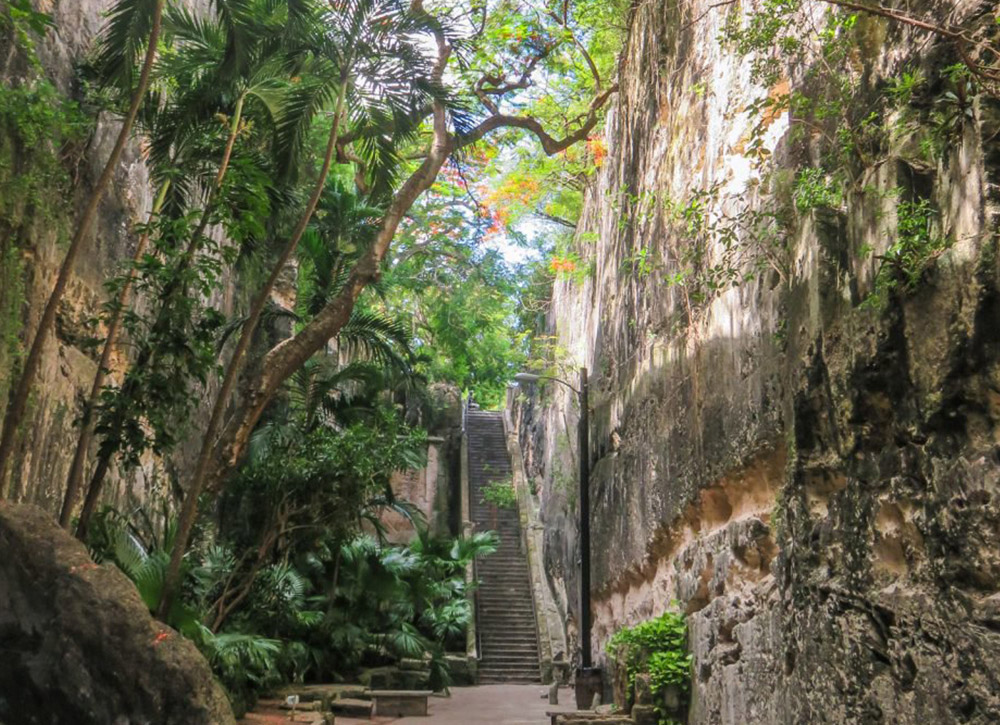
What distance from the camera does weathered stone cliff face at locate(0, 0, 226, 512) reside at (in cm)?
808

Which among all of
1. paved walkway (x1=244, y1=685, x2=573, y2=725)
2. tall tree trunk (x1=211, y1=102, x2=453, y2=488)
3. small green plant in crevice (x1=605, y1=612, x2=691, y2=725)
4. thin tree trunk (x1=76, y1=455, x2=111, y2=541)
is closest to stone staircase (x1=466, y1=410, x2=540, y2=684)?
paved walkway (x1=244, y1=685, x2=573, y2=725)

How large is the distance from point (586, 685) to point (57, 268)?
8.26 metres

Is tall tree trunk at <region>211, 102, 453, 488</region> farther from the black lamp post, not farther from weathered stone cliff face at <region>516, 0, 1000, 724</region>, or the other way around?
the black lamp post

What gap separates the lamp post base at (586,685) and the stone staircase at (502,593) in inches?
243

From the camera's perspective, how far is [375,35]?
936 cm

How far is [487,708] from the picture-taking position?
1363 centimetres

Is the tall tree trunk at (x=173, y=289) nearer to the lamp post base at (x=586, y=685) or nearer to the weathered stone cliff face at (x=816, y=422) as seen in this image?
the weathered stone cliff face at (x=816, y=422)

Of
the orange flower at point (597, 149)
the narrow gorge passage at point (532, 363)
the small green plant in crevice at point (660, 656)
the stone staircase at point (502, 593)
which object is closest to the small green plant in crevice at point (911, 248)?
the narrow gorge passage at point (532, 363)

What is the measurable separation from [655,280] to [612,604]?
4.86 meters

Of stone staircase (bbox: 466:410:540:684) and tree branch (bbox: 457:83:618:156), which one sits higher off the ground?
tree branch (bbox: 457:83:618:156)

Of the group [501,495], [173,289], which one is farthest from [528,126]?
[501,495]

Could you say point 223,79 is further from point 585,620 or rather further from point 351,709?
point 585,620

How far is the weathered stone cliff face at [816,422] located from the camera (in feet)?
12.9

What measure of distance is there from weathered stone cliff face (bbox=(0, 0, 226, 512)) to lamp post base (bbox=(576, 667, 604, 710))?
623 cm
